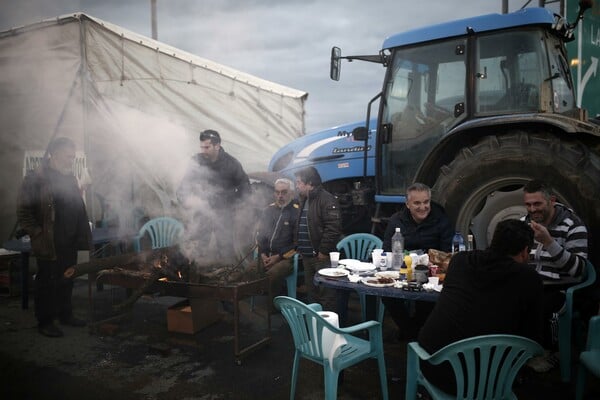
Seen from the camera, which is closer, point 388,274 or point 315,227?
point 388,274

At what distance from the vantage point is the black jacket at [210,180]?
218 inches

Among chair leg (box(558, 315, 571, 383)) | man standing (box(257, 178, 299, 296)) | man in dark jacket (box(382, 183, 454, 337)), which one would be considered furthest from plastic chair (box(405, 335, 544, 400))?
man standing (box(257, 178, 299, 296))

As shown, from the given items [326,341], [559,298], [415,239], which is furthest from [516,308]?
[415,239]

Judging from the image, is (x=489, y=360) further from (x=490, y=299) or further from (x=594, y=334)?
(x=594, y=334)

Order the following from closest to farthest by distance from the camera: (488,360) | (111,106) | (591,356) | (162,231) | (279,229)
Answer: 1. (488,360)
2. (591,356)
3. (279,229)
4. (162,231)
5. (111,106)

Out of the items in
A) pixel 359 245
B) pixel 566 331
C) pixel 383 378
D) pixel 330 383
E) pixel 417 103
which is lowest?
pixel 383 378

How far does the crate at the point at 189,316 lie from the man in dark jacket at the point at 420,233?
74.9 inches

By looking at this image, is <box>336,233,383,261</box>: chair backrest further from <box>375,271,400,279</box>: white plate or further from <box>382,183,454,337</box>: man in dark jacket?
<box>375,271,400,279</box>: white plate

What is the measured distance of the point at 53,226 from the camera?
471 centimetres

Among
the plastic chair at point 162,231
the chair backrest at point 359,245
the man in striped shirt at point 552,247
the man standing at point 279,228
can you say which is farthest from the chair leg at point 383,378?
the plastic chair at point 162,231

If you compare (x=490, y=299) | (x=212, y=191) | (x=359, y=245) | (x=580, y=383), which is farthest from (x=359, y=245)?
(x=490, y=299)

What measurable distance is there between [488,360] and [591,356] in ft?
2.97

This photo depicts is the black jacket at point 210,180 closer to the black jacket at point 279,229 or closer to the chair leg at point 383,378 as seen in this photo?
the black jacket at point 279,229

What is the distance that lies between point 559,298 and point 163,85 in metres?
6.67
